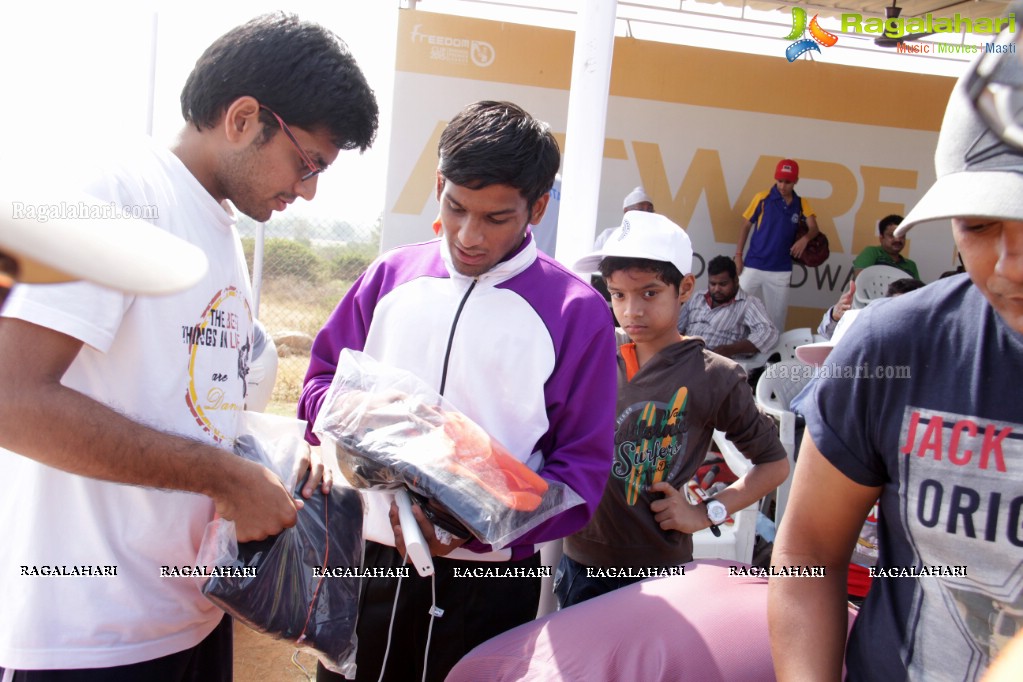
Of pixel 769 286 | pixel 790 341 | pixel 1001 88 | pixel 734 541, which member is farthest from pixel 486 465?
pixel 769 286

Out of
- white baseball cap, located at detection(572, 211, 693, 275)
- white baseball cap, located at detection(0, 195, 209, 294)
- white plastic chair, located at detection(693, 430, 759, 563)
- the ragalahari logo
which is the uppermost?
the ragalahari logo

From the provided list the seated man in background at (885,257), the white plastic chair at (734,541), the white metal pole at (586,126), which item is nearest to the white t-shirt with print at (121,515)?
the white metal pole at (586,126)

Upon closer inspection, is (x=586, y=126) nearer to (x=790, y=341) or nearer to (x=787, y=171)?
(x=790, y=341)

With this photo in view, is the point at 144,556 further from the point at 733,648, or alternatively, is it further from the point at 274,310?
the point at 274,310

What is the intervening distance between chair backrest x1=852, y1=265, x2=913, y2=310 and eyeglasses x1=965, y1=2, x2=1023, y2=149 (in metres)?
8.12

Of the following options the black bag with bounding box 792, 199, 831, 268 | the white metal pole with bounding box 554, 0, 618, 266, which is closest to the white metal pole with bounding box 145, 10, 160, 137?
the white metal pole with bounding box 554, 0, 618, 266

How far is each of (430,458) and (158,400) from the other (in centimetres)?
54

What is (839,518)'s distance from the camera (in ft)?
4.04

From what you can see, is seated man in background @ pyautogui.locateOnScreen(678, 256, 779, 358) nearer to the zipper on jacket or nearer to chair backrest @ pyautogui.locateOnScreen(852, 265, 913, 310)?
chair backrest @ pyautogui.locateOnScreen(852, 265, 913, 310)

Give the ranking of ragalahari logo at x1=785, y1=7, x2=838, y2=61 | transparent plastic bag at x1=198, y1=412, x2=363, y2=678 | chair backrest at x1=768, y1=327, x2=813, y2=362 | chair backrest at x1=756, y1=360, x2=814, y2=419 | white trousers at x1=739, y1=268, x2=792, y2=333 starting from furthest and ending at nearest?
ragalahari logo at x1=785, y1=7, x2=838, y2=61 < white trousers at x1=739, y1=268, x2=792, y2=333 < chair backrest at x1=768, y1=327, x2=813, y2=362 < chair backrest at x1=756, y1=360, x2=814, y2=419 < transparent plastic bag at x1=198, y1=412, x2=363, y2=678

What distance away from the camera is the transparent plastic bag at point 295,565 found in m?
1.41

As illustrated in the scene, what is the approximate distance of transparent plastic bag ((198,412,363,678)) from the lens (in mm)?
1405

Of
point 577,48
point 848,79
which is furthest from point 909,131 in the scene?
point 577,48

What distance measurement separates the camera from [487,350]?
6.31 ft
